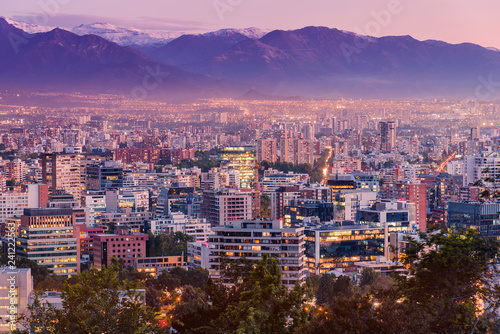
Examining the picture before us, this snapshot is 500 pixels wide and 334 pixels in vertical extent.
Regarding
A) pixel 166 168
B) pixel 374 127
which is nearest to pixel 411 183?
pixel 166 168

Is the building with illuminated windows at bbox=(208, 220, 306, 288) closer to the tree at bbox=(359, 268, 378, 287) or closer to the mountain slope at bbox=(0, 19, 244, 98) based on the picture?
the tree at bbox=(359, 268, 378, 287)

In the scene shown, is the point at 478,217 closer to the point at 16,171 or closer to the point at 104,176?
the point at 104,176

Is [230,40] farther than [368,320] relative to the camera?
Yes

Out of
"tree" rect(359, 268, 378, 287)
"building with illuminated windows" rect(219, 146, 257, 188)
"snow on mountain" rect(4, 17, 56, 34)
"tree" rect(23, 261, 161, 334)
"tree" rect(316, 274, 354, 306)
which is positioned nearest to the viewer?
"tree" rect(23, 261, 161, 334)

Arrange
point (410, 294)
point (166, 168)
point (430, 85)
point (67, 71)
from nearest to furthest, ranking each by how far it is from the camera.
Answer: point (410, 294) → point (166, 168) → point (67, 71) → point (430, 85)

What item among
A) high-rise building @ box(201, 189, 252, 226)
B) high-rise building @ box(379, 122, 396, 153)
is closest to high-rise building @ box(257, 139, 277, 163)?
high-rise building @ box(379, 122, 396, 153)

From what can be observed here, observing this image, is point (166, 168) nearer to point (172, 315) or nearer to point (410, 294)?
point (172, 315)

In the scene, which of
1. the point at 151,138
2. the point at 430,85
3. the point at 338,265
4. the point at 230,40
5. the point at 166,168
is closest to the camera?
the point at 338,265
